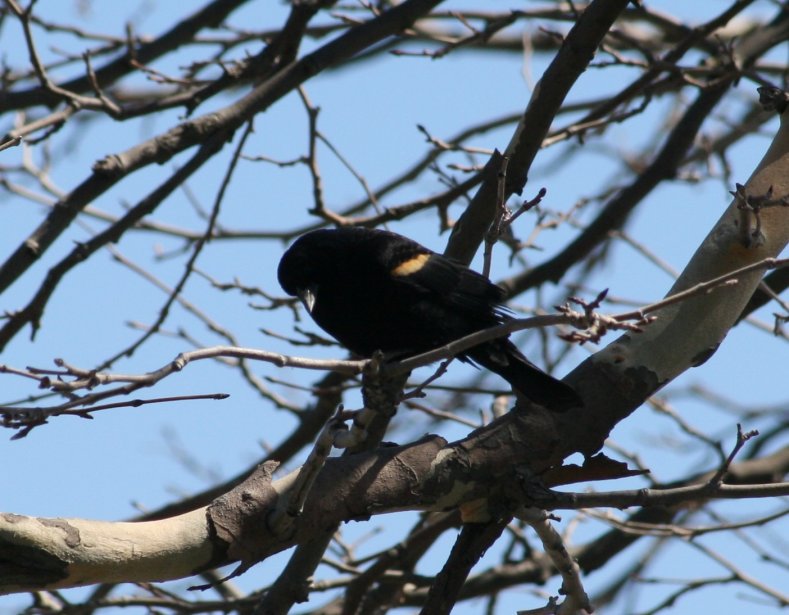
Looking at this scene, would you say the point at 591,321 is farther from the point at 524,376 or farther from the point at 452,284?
the point at 452,284

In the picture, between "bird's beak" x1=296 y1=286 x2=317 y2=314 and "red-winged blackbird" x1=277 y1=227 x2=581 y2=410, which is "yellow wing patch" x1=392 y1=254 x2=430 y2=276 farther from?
"bird's beak" x1=296 y1=286 x2=317 y2=314

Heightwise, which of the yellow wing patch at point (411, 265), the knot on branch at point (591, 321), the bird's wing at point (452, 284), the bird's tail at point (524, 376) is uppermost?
the yellow wing patch at point (411, 265)

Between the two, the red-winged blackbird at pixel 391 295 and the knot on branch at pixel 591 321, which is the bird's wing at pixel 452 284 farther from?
the knot on branch at pixel 591 321

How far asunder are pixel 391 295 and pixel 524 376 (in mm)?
816

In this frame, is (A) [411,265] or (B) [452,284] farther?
(A) [411,265]

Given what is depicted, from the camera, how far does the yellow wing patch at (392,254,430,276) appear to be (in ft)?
13.0

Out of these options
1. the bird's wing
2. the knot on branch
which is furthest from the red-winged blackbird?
the knot on branch

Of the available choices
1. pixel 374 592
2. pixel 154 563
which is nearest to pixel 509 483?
pixel 154 563

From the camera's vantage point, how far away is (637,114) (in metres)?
4.58

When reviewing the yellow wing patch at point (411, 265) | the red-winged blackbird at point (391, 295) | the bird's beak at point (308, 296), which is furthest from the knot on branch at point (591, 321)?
the bird's beak at point (308, 296)

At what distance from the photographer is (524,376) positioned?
3371mm

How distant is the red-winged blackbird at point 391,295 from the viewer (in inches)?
150

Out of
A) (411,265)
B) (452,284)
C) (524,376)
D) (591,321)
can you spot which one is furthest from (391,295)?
(591,321)

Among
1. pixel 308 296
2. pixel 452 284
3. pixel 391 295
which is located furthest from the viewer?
pixel 308 296
